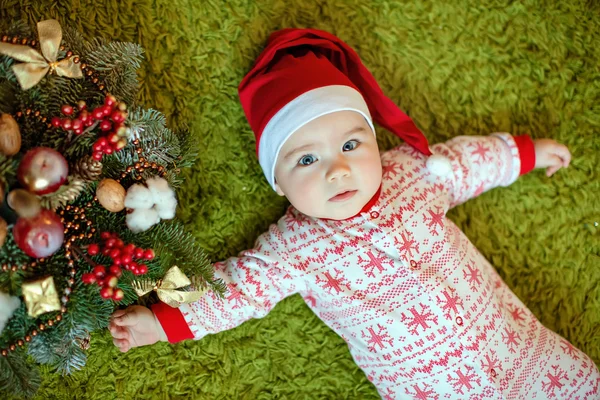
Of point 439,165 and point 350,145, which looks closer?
point 350,145

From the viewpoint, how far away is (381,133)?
1.45 metres

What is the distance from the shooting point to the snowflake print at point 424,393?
1255 mm

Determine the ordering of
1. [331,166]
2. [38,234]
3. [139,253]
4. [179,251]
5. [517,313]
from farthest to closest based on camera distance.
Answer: [517,313], [331,166], [179,251], [139,253], [38,234]

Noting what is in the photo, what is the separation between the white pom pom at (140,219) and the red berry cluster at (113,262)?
0.12 ft

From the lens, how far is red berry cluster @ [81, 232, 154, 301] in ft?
2.76

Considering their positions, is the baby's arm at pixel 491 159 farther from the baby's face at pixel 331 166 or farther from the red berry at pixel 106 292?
the red berry at pixel 106 292

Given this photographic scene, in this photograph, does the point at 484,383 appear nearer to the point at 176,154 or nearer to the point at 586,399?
the point at 586,399

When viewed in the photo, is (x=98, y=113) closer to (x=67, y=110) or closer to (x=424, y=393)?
(x=67, y=110)

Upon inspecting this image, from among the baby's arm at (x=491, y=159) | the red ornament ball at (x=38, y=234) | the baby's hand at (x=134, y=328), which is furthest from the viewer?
the baby's arm at (x=491, y=159)

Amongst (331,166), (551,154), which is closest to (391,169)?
(331,166)

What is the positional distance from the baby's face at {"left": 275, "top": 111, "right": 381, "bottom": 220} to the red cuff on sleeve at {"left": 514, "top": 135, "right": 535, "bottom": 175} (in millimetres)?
463

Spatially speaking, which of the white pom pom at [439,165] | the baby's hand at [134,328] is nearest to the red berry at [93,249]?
the baby's hand at [134,328]

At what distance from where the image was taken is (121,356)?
1.25m

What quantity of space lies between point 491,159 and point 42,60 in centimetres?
107
